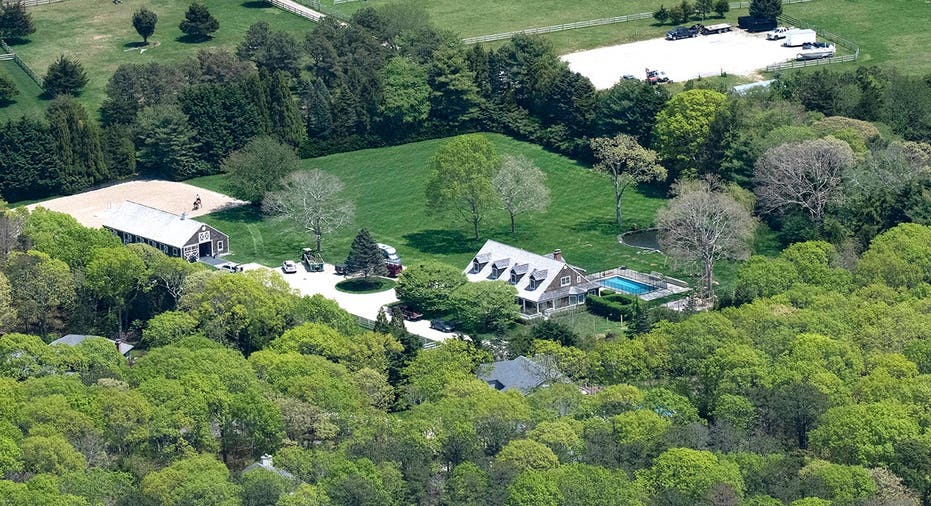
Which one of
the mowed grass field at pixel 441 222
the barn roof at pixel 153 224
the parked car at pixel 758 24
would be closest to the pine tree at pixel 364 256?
the mowed grass field at pixel 441 222

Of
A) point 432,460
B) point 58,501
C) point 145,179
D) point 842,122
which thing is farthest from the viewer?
point 145,179

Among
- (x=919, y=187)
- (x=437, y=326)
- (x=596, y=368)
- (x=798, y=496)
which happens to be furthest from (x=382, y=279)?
(x=798, y=496)

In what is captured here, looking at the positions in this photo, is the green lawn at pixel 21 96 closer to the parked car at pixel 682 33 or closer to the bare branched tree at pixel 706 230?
the parked car at pixel 682 33

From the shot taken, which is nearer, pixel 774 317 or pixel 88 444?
pixel 88 444

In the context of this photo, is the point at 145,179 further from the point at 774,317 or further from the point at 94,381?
the point at 774,317

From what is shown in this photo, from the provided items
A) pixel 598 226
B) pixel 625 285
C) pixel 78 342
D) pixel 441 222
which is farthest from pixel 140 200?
pixel 625 285

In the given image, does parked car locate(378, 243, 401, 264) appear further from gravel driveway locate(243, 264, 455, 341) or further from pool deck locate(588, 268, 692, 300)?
pool deck locate(588, 268, 692, 300)
